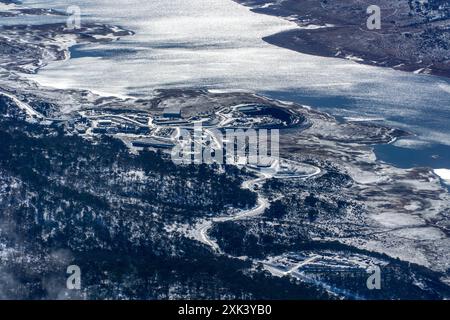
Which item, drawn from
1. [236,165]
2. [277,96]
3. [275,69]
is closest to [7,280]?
[236,165]

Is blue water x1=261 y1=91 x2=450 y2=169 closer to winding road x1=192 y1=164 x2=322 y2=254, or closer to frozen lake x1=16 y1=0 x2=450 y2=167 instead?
frozen lake x1=16 y1=0 x2=450 y2=167

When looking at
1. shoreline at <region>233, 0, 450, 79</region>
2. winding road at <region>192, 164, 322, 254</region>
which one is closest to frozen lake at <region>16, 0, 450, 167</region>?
shoreline at <region>233, 0, 450, 79</region>

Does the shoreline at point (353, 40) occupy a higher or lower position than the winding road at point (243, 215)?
higher

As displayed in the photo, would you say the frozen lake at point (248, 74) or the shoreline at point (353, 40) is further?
the shoreline at point (353, 40)

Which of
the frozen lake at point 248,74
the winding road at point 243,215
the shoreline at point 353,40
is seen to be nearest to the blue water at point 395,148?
the frozen lake at point 248,74

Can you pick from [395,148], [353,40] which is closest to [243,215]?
[395,148]

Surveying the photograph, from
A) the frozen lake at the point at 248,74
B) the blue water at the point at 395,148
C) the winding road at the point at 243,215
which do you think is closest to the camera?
the winding road at the point at 243,215

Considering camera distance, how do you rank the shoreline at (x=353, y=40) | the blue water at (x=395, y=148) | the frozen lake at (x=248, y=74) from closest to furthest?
the blue water at (x=395, y=148), the frozen lake at (x=248, y=74), the shoreline at (x=353, y=40)

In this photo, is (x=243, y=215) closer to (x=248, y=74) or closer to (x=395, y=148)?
(x=395, y=148)

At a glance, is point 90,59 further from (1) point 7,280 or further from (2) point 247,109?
(1) point 7,280

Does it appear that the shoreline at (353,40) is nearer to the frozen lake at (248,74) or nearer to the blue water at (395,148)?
the frozen lake at (248,74)

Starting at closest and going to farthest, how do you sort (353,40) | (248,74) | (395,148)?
A: 1. (395,148)
2. (248,74)
3. (353,40)
